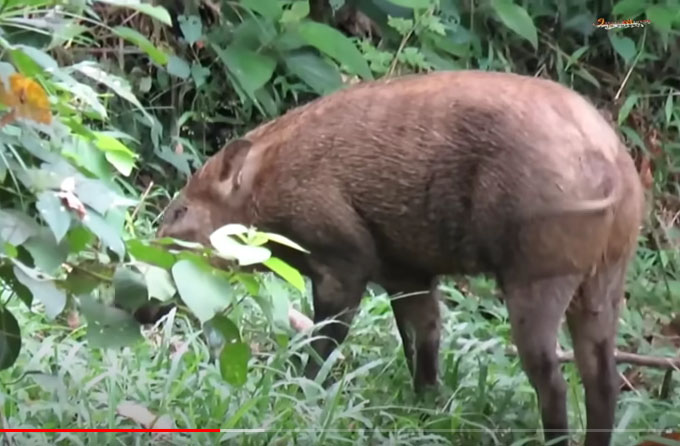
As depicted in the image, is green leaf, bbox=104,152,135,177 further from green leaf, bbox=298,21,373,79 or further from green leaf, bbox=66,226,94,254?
green leaf, bbox=298,21,373,79

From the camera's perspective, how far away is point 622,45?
245 inches

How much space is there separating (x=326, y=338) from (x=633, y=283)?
1.84 meters

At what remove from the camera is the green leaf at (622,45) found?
20.2 ft

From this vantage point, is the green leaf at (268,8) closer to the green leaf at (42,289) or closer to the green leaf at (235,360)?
the green leaf at (235,360)

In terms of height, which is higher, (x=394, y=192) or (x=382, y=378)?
(x=394, y=192)

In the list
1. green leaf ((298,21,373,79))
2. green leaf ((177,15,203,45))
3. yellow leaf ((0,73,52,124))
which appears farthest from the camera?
green leaf ((177,15,203,45))

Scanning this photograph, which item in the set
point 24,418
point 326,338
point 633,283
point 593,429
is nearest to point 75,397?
point 24,418

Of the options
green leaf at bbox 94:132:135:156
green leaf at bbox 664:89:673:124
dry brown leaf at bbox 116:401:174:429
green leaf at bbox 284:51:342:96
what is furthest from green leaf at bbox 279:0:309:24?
green leaf at bbox 94:132:135:156

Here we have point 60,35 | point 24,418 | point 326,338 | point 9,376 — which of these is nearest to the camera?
point 60,35

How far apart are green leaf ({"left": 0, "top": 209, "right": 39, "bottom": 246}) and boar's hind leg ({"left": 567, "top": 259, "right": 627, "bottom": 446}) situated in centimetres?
205

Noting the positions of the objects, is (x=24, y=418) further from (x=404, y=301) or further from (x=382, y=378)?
(x=404, y=301)

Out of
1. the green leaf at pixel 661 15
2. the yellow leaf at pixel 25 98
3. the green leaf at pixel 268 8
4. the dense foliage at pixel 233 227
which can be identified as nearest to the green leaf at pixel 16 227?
the dense foliage at pixel 233 227

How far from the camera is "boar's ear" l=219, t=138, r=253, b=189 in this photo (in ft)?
15.3

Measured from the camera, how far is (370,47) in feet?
20.7
